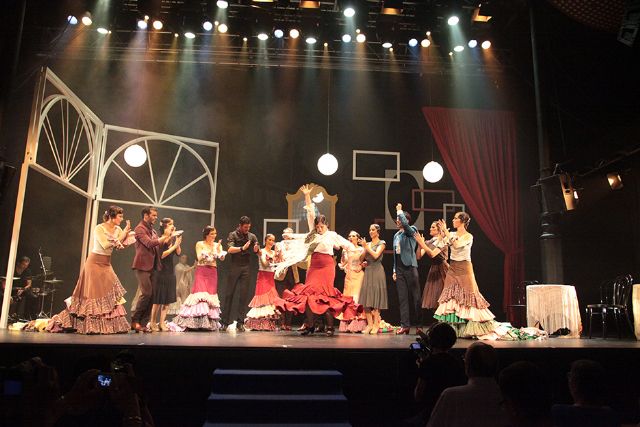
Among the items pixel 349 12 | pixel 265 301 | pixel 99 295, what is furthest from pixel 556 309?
pixel 99 295

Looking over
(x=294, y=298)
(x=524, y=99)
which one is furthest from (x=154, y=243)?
(x=524, y=99)

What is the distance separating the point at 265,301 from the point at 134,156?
3.65 m

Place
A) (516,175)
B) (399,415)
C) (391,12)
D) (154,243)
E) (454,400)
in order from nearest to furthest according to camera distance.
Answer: (454,400), (399,415), (154,243), (391,12), (516,175)

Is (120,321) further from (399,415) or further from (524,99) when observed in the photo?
(524,99)

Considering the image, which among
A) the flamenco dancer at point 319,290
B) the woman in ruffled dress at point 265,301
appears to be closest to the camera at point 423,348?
the flamenco dancer at point 319,290

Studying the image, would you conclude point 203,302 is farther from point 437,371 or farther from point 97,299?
point 437,371

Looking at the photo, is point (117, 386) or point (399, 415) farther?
point (399, 415)

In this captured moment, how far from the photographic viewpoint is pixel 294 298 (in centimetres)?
659

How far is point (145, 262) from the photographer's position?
7562mm

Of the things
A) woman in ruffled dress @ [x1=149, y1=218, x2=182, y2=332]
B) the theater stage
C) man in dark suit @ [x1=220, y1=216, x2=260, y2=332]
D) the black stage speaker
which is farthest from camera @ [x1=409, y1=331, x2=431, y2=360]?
the black stage speaker

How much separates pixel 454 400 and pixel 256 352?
8.01ft

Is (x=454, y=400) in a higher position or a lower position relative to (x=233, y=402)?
higher

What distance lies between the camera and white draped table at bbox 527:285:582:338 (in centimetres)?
752

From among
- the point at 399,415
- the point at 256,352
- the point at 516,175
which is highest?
the point at 516,175
